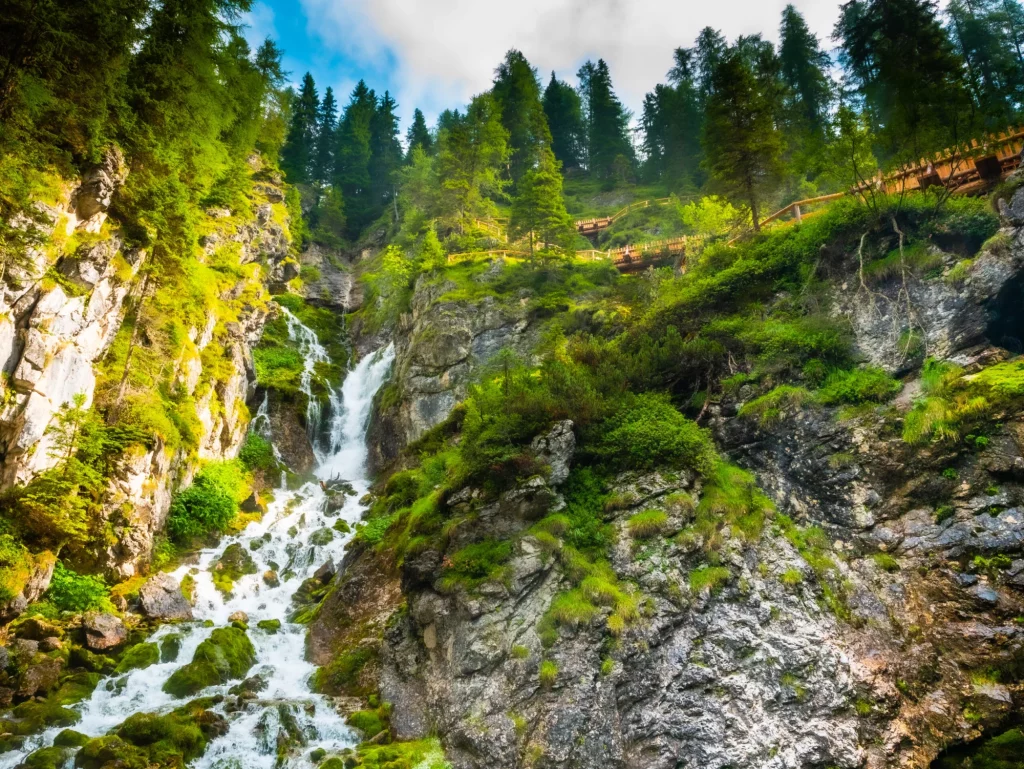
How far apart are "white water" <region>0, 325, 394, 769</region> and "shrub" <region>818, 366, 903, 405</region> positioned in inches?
557

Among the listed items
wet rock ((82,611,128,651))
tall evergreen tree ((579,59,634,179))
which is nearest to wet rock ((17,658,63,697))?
wet rock ((82,611,128,651))

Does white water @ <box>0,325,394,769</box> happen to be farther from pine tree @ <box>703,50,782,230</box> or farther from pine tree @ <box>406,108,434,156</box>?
pine tree @ <box>406,108,434,156</box>

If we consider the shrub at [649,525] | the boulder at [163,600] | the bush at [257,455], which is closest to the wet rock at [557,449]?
the shrub at [649,525]

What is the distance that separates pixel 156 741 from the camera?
1060cm

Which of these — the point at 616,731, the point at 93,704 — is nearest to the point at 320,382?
the point at 93,704

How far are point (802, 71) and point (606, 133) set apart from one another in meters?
20.3

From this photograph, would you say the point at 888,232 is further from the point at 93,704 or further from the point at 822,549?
the point at 93,704

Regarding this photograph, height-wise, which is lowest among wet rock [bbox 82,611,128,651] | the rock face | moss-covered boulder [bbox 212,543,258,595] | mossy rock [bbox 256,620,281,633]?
mossy rock [bbox 256,620,281,633]

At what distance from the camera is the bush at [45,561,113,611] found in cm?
1392

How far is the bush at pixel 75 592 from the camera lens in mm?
13922

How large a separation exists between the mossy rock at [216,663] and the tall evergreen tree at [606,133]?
50.5 m

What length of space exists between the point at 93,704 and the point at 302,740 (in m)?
4.72

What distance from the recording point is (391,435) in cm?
2744

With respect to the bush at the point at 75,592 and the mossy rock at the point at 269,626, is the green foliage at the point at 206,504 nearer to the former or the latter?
the bush at the point at 75,592
